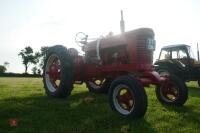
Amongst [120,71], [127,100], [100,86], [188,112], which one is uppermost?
[120,71]

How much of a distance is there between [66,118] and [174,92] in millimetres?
2957

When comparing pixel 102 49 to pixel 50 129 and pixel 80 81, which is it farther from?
pixel 50 129

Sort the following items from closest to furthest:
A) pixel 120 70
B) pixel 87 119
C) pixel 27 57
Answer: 1. pixel 87 119
2. pixel 120 70
3. pixel 27 57

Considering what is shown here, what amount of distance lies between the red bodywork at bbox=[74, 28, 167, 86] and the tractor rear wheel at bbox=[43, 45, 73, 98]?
20.3 inches

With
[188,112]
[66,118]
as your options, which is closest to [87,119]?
[66,118]

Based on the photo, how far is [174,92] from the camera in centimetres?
738

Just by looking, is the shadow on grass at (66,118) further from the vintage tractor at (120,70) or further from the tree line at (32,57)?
the tree line at (32,57)

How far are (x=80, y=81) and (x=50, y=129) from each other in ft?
13.2

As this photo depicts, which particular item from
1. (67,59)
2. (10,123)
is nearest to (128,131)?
(10,123)

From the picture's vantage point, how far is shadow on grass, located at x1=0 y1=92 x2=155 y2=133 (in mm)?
4938

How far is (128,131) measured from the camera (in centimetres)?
486

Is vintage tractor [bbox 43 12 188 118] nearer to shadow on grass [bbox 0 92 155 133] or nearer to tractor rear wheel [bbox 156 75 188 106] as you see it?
tractor rear wheel [bbox 156 75 188 106]

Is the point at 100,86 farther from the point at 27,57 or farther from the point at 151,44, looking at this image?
the point at 27,57

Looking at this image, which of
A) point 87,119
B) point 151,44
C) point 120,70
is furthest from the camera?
point 120,70
